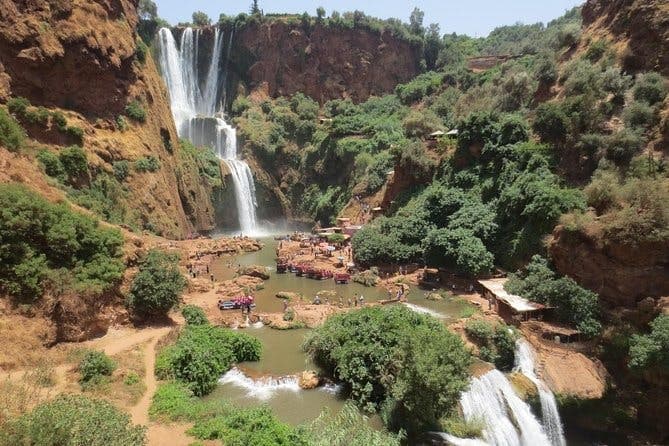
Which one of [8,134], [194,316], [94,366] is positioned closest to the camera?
[94,366]

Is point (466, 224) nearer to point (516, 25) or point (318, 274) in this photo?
point (318, 274)

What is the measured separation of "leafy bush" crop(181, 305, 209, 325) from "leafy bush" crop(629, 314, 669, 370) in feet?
66.6

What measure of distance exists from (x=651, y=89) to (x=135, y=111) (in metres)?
41.4

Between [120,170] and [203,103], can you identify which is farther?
[203,103]

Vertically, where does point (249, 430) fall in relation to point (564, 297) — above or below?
below

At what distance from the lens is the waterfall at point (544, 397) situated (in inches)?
715

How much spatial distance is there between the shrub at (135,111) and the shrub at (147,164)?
3.98 metres

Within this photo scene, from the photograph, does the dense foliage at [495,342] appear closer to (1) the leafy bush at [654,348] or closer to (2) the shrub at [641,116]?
(1) the leafy bush at [654,348]

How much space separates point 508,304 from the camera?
24.5 meters

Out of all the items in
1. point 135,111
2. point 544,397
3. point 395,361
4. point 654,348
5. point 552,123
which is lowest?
point 544,397

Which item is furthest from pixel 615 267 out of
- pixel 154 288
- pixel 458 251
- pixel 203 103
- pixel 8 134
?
pixel 203 103

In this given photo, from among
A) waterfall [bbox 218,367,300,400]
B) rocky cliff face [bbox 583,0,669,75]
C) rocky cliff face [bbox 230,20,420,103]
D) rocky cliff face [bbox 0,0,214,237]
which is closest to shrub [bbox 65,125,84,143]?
rocky cliff face [bbox 0,0,214,237]

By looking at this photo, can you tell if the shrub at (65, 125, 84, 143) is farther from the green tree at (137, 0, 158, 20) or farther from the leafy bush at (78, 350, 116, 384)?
the green tree at (137, 0, 158, 20)

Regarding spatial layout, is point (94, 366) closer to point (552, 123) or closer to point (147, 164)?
point (147, 164)
